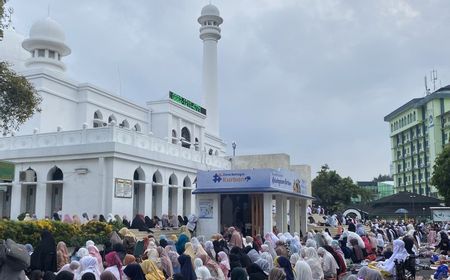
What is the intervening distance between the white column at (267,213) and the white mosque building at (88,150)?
7227 mm

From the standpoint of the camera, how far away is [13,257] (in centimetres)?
595

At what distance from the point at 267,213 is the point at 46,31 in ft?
63.8

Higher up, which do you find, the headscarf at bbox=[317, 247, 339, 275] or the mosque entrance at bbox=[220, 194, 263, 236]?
the mosque entrance at bbox=[220, 194, 263, 236]

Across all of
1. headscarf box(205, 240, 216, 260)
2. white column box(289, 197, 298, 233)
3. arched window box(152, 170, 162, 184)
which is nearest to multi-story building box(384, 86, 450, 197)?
white column box(289, 197, 298, 233)

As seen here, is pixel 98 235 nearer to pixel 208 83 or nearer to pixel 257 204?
pixel 257 204

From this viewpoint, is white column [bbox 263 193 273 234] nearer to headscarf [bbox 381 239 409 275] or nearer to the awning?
the awning

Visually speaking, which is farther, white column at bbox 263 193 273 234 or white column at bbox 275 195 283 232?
white column at bbox 275 195 283 232

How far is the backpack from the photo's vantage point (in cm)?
596

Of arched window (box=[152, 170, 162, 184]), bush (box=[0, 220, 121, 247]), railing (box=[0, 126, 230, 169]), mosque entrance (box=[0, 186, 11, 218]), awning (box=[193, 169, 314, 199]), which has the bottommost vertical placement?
bush (box=[0, 220, 121, 247])

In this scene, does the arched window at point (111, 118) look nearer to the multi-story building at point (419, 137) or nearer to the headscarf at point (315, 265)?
the headscarf at point (315, 265)

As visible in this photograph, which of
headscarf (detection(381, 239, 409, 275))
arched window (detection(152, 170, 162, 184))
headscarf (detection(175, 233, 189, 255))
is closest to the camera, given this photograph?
headscarf (detection(381, 239, 409, 275))

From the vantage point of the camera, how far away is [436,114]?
192ft

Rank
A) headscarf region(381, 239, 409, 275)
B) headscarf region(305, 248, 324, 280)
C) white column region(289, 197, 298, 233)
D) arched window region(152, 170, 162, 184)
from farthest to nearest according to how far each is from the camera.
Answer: arched window region(152, 170, 162, 184)
white column region(289, 197, 298, 233)
headscarf region(381, 239, 409, 275)
headscarf region(305, 248, 324, 280)

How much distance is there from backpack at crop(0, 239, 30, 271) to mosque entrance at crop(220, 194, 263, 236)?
13.3m
